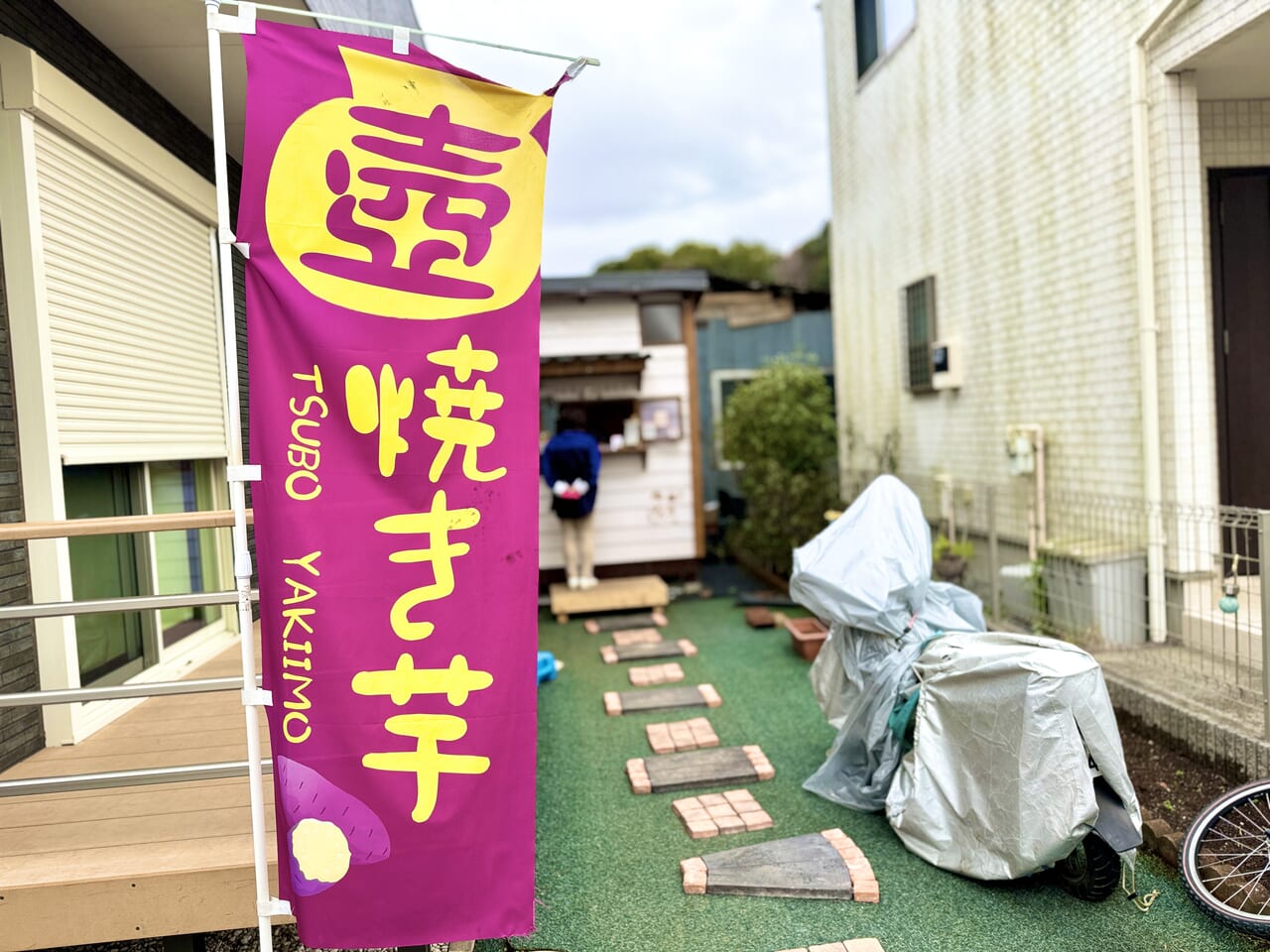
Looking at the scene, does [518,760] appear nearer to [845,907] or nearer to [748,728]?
[845,907]

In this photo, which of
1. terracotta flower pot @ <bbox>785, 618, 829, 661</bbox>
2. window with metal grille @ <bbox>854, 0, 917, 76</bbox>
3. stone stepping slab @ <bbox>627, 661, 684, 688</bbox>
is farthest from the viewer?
window with metal grille @ <bbox>854, 0, 917, 76</bbox>

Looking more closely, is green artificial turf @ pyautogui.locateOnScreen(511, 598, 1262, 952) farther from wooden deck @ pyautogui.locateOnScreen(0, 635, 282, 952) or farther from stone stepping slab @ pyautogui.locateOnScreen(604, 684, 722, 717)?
wooden deck @ pyautogui.locateOnScreen(0, 635, 282, 952)

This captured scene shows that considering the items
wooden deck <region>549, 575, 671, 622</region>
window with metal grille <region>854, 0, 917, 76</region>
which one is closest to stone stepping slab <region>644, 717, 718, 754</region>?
wooden deck <region>549, 575, 671, 622</region>

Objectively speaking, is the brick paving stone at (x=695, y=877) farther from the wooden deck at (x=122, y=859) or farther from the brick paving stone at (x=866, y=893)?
the wooden deck at (x=122, y=859)

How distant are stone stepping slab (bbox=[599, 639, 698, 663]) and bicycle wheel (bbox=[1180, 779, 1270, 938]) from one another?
3.96 metres

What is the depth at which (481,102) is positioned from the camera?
7.73 ft

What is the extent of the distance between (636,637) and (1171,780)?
14.0 feet

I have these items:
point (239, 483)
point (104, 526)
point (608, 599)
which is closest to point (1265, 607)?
point (239, 483)

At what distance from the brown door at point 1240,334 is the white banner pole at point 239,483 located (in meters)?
5.49

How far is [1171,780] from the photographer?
382 cm

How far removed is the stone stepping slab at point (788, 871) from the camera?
10.6ft

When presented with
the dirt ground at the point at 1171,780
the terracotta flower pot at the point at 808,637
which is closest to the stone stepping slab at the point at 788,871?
the dirt ground at the point at 1171,780

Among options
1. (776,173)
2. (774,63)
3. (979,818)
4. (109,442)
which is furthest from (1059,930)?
(776,173)

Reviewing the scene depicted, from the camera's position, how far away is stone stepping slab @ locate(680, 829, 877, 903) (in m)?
3.24
